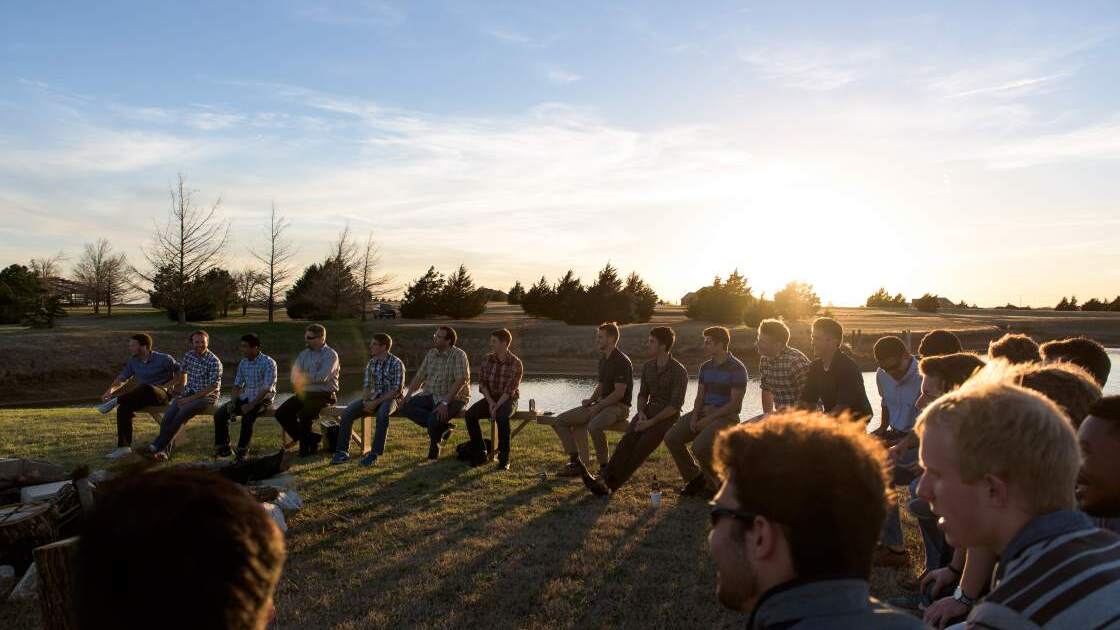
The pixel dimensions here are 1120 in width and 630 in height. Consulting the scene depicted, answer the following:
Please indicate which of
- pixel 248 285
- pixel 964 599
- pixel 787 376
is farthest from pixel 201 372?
pixel 248 285

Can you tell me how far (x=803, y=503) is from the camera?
5.08 feet

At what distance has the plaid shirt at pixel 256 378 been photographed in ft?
32.6

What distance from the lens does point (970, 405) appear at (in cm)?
182

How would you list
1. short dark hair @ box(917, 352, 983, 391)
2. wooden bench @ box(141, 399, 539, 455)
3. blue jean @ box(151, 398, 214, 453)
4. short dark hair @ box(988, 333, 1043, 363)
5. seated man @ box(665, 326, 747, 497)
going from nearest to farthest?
short dark hair @ box(917, 352, 983, 391) → short dark hair @ box(988, 333, 1043, 363) → seated man @ box(665, 326, 747, 497) → blue jean @ box(151, 398, 214, 453) → wooden bench @ box(141, 399, 539, 455)

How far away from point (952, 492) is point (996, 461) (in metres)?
0.15

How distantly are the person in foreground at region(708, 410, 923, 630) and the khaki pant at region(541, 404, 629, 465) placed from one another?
22.6ft

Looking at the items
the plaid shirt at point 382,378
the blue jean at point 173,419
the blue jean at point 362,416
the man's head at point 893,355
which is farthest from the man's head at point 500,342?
the man's head at point 893,355

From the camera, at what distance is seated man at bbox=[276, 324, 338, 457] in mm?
9875

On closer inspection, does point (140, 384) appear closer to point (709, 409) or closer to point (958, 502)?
point (709, 409)

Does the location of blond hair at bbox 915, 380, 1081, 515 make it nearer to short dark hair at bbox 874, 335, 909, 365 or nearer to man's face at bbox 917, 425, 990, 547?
man's face at bbox 917, 425, 990, 547

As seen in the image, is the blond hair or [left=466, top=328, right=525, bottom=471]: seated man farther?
[left=466, top=328, right=525, bottom=471]: seated man

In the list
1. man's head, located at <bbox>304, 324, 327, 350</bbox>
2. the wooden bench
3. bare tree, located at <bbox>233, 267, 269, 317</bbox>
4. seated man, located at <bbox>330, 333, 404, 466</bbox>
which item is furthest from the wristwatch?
bare tree, located at <bbox>233, 267, 269, 317</bbox>

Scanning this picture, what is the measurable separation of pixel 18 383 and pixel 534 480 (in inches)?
897

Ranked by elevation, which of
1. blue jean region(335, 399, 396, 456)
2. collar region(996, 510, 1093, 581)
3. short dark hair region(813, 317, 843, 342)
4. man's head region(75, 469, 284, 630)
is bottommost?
blue jean region(335, 399, 396, 456)
